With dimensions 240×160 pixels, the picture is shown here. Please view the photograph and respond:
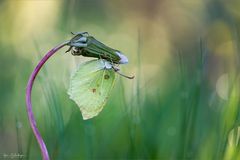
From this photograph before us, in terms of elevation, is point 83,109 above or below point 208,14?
below

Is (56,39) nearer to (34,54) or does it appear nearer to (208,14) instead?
(34,54)

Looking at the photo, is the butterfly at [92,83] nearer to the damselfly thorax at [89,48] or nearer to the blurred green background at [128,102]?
the damselfly thorax at [89,48]

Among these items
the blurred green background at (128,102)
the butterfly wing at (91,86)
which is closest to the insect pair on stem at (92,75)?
the butterfly wing at (91,86)

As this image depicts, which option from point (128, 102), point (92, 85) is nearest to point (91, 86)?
point (92, 85)

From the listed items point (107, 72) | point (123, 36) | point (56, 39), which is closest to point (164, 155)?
point (107, 72)

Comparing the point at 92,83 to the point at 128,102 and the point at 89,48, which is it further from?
the point at 128,102
